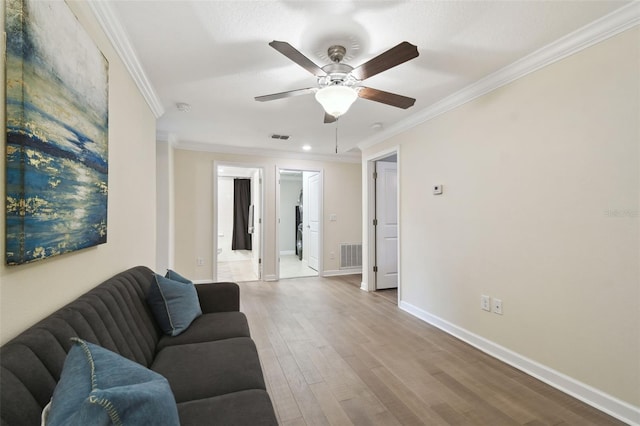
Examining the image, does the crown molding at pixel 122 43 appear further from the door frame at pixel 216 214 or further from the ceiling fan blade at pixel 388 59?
the door frame at pixel 216 214

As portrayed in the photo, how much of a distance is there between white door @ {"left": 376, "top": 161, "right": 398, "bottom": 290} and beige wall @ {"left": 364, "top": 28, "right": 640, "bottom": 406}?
1512 mm

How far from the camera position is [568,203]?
1.93m

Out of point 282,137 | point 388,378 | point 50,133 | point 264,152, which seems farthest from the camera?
point 264,152

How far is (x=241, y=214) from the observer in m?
8.38

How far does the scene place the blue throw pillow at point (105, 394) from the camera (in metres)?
0.62

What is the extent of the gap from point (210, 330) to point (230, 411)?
2.82 ft

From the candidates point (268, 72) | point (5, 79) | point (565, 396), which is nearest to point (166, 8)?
point (268, 72)

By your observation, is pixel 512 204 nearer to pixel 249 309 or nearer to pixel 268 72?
pixel 268 72

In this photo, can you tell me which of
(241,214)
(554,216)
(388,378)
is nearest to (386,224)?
(554,216)

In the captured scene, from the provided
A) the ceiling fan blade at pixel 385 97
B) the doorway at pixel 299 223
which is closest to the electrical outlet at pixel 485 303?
the ceiling fan blade at pixel 385 97

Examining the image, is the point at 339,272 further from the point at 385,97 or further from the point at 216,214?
the point at 385,97

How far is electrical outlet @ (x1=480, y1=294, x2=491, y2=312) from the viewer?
2.48m

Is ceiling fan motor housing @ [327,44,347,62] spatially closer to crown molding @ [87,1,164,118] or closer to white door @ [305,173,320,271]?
crown molding @ [87,1,164,118]

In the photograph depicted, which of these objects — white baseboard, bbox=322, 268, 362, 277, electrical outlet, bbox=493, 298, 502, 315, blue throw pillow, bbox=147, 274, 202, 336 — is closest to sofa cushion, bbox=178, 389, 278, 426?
blue throw pillow, bbox=147, 274, 202, 336
